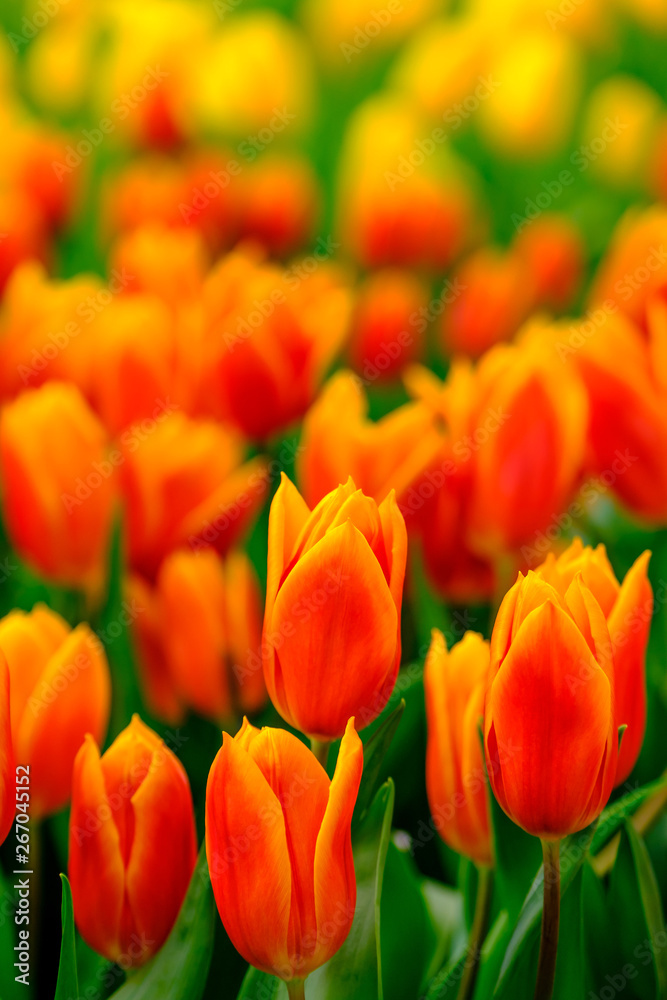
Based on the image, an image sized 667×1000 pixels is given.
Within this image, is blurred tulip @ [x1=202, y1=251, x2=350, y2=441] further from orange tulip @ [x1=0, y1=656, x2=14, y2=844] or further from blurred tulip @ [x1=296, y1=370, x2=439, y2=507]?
orange tulip @ [x1=0, y1=656, x2=14, y2=844]

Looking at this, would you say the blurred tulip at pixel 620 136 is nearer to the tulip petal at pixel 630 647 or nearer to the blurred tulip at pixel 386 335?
the blurred tulip at pixel 386 335

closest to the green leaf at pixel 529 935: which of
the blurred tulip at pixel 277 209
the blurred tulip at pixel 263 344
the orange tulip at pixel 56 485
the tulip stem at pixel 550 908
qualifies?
the tulip stem at pixel 550 908

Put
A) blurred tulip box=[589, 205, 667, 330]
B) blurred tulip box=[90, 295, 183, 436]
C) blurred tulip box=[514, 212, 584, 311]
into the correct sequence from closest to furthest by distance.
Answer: blurred tulip box=[90, 295, 183, 436]
blurred tulip box=[589, 205, 667, 330]
blurred tulip box=[514, 212, 584, 311]

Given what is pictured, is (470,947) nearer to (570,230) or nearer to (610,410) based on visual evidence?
(610,410)

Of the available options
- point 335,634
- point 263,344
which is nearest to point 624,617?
point 335,634

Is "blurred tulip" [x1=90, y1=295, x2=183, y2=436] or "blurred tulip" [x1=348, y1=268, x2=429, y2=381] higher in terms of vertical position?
"blurred tulip" [x1=90, y1=295, x2=183, y2=436]

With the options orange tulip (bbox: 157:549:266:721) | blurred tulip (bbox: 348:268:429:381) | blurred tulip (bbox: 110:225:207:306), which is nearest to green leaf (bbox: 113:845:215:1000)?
orange tulip (bbox: 157:549:266:721)

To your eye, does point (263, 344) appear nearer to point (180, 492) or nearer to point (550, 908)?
point (180, 492)
